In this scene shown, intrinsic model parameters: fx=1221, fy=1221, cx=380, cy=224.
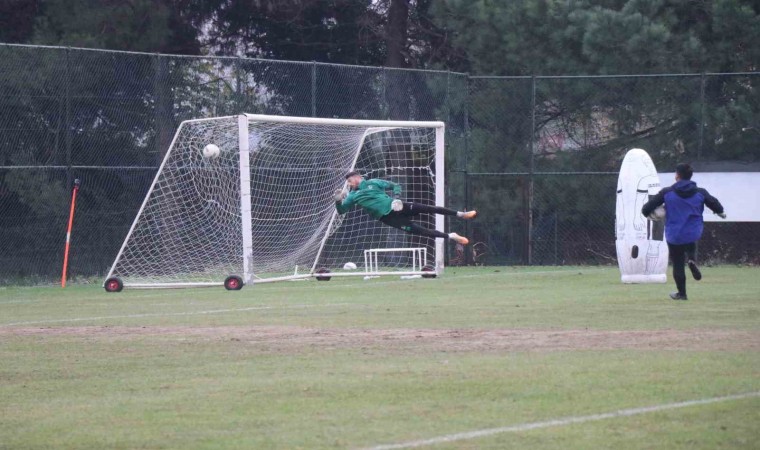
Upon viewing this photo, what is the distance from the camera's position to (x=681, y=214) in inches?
609

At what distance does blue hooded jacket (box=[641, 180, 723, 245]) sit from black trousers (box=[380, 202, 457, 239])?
3790 mm

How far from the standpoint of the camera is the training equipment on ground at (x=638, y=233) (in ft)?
59.7

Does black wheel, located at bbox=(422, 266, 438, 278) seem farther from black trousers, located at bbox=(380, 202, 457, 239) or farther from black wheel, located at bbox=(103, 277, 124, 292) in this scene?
black wheel, located at bbox=(103, 277, 124, 292)

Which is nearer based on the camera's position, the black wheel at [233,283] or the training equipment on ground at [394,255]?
the black wheel at [233,283]

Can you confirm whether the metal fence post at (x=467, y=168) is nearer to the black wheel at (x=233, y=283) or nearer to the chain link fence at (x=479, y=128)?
the chain link fence at (x=479, y=128)

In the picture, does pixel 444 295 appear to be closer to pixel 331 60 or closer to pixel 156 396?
pixel 156 396

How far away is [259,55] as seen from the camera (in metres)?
33.8

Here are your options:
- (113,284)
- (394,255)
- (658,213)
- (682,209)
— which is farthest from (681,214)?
(394,255)

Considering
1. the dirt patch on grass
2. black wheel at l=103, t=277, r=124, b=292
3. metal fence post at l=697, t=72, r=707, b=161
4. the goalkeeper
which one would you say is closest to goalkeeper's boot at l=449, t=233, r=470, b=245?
the goalkeeper

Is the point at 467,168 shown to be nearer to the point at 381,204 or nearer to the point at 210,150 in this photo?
the point at 381,204

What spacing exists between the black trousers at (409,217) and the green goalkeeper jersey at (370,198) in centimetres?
19

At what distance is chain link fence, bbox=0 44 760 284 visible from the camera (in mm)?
21109

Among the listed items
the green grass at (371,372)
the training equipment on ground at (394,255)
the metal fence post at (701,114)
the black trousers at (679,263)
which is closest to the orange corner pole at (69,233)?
the green grass at (371,372)

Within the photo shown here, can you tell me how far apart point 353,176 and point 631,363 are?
10.2 metres
